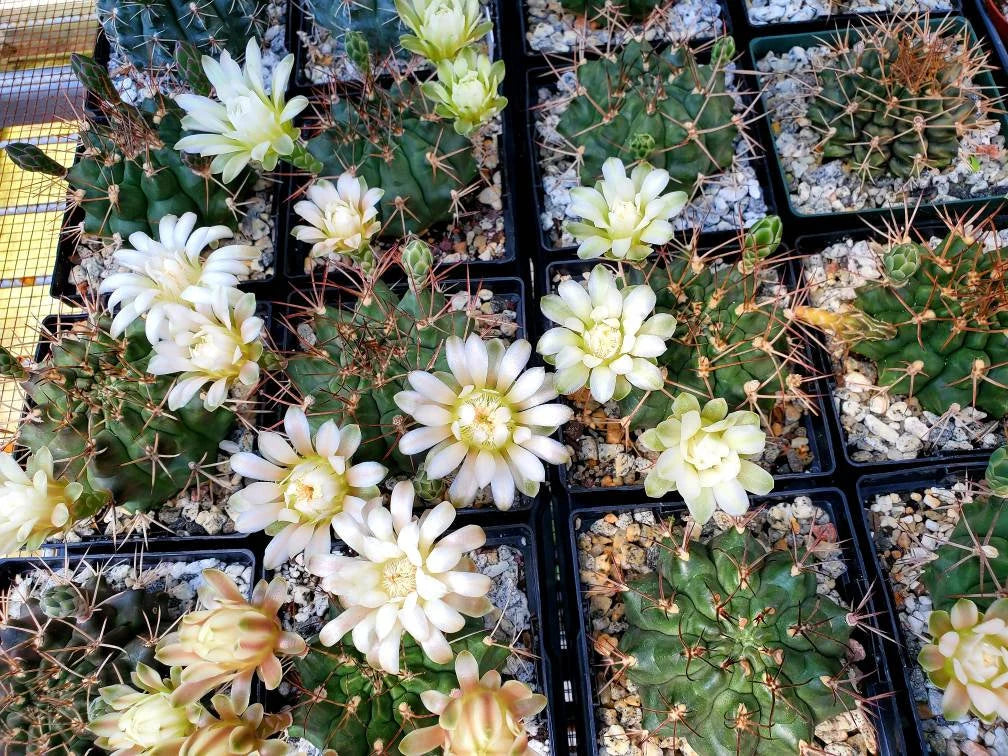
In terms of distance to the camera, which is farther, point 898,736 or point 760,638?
point 898,736

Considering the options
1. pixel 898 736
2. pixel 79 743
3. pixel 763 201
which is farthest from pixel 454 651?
pixel 763 201

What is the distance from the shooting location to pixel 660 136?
168 centimetres

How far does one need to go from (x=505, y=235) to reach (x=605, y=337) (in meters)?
0.64

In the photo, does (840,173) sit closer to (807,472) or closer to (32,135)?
(807,472)

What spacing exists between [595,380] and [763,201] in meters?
0.88

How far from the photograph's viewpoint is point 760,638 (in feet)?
3.96

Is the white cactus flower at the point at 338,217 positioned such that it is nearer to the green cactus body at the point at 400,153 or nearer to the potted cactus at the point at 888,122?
the green cactus body at the point at 400,153

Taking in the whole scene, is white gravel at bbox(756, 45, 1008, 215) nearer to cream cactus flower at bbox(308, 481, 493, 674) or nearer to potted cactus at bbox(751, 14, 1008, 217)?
potted cactus at bbox(751, 14, 1008, 217)

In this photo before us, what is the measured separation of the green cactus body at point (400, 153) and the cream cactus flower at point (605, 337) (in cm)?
55

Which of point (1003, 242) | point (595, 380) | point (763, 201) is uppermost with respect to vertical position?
point (763, 201)

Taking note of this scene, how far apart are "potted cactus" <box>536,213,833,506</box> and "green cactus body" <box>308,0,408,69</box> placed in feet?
2.99

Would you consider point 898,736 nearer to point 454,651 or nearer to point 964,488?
point 964,488

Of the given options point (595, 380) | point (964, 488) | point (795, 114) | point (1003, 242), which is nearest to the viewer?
point (595, 380)

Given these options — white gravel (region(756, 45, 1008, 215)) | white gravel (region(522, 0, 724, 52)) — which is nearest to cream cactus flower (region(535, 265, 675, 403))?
white gravel (region(756, 45, 1008, 215))
